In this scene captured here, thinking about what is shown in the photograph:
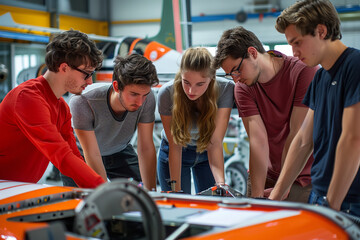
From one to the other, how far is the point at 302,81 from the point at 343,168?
62cm

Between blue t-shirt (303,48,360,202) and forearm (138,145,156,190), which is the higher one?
blue t-shirt (303,48,360,202)

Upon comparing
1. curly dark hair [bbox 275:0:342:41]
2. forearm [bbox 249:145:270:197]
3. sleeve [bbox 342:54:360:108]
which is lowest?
forearm [bbox 249:145:270:197]

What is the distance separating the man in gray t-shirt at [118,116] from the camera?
78.0 inches

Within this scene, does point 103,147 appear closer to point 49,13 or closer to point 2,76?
point 2,76

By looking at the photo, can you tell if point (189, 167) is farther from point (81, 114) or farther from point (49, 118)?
point (49, 118)

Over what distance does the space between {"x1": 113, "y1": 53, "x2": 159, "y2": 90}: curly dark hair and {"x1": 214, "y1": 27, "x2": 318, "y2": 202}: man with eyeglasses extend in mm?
325

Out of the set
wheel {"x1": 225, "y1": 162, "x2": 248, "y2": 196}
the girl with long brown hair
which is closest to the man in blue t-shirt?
the girl with long brown hair

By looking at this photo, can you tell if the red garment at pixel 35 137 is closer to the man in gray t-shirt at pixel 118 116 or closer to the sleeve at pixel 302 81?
the man in gray t-shirt at pixel 118 116

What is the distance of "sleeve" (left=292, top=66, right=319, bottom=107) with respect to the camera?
6.14 feet

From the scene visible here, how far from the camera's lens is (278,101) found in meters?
1.94

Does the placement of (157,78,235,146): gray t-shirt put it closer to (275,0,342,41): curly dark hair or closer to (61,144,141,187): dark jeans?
(61,144,141,187): dark jeans

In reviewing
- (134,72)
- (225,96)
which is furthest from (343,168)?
(134,72)

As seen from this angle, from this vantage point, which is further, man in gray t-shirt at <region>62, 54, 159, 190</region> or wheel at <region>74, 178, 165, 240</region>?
man in gray t-shirt at <region>62, 54, 159, 190</region>

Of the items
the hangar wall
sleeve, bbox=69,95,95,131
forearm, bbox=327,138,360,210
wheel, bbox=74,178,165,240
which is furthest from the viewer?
the hangar wall
